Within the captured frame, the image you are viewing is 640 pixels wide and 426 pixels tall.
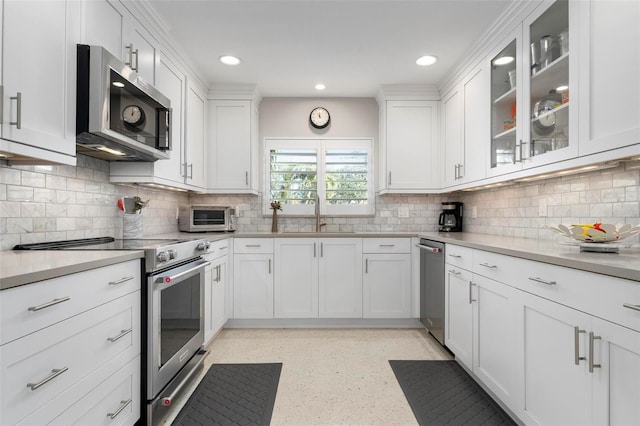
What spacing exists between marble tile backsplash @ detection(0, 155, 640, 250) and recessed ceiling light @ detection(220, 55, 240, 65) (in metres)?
1.32

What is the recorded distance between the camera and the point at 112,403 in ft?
4.78

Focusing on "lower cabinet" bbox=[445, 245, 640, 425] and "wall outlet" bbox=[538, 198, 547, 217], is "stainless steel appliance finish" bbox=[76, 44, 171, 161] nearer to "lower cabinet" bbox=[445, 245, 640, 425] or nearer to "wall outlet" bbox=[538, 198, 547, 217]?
"lower cabinet" bbox=[445, 245, 640, 425]

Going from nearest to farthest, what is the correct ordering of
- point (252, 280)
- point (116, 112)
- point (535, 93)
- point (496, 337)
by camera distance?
point (116, 112)
point (496, 337)
point (535, 93)
point (252, 280)

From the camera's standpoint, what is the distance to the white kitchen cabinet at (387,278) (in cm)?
333

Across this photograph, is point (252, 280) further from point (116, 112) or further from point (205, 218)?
point (116, 112)

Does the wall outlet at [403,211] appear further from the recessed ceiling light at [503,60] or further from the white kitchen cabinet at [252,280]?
the recessed ceiling light at [503,60]

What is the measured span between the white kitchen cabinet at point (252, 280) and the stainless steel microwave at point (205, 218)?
0.28m

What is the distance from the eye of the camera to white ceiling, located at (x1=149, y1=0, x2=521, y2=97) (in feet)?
7.33

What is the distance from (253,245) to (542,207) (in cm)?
244

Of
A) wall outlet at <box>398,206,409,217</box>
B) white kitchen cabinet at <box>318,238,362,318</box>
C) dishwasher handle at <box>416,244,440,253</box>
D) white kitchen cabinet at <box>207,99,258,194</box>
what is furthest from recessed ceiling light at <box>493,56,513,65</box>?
white kitchen cabinet at <box>207,99,258,194</box>

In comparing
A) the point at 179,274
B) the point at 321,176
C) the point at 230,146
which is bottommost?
the point at 179,274

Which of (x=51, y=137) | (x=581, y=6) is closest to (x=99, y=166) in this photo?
(x=51, y=137)

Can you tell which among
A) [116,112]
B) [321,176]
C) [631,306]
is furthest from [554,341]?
[321,176]

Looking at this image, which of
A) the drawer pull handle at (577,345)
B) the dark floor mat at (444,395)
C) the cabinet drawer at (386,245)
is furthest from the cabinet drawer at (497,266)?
the cabinet drawer at (386,245)
